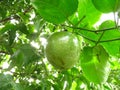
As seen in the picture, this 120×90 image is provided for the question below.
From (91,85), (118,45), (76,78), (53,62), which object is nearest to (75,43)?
(53,62)

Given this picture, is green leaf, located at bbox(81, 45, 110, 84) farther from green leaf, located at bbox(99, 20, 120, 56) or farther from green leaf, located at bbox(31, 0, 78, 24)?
green leaf, located at bbox(31, 0, 78, 24)

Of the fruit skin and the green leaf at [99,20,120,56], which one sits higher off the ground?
the green leaf at [99,20,120,56]

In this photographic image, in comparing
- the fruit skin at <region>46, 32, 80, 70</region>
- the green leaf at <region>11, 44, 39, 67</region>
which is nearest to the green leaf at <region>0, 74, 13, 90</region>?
the green leaf at <region>11, 44, 39, 67</region>

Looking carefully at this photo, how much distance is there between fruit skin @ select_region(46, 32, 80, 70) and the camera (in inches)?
41.9

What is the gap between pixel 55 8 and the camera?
43.0 inches

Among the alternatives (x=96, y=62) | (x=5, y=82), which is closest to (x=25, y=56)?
(x=5, y=82)

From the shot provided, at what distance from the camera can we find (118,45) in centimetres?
128

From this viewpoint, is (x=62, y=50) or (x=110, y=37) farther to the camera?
(x=110, y=37)

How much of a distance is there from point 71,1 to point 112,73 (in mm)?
1402

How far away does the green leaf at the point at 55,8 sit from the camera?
1063 mm

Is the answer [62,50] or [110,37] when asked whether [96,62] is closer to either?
[110,37]

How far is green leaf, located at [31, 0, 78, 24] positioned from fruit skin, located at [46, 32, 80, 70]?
2.5 inches

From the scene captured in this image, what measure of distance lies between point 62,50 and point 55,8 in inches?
6.1

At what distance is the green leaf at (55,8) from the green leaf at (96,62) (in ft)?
0.71
